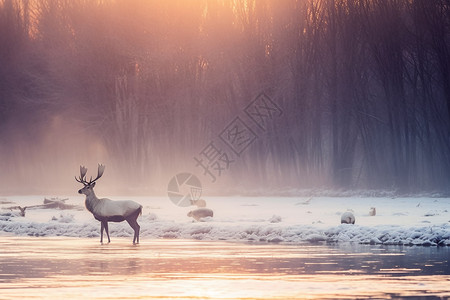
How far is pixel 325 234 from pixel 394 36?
2212 cm

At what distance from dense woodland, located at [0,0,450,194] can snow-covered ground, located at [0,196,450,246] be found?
10369 millimetres

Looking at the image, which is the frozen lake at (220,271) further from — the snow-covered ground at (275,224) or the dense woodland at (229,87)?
the dense woodland at (229,87)

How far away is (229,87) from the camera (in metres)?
49.2

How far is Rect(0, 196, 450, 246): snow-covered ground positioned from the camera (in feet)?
73.9

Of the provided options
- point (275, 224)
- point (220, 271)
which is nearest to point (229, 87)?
point (275, 224)

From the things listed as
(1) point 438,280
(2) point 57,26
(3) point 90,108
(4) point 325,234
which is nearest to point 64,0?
(2) point 57,26

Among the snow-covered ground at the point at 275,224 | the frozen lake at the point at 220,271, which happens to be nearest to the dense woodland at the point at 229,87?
the snow-covered ground at the point at 275,224

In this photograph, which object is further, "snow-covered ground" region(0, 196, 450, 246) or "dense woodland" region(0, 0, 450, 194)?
"dense woodland" region(0, 0, 450, 194)

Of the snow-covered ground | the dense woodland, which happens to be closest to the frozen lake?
the snow-covered ground

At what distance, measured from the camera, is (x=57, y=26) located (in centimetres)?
5584

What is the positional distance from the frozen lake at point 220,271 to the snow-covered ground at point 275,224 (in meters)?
1.13

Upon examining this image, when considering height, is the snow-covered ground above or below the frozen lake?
above

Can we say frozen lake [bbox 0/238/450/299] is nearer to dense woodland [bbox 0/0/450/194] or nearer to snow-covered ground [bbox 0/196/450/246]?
snow-covered ground [bbox 0/196/450/246]

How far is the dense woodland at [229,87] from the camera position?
43.5 meters
